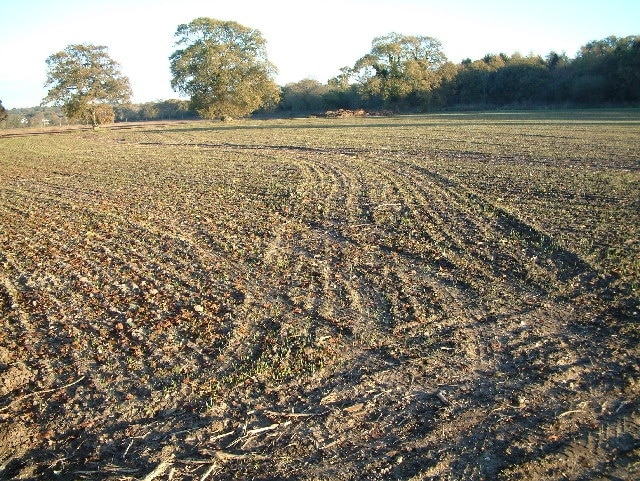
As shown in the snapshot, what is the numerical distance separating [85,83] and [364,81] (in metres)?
41.1

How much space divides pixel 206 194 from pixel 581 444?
1122 cm

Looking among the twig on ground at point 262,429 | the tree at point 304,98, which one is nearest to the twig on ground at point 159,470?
the twig on ground at point 262,429

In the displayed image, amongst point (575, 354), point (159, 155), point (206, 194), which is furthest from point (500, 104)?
point (575, 354)

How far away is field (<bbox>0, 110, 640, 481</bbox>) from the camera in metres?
3.63

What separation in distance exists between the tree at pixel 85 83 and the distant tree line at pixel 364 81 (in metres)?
0.10

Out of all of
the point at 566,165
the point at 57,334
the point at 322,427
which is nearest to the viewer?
the point at 322,427

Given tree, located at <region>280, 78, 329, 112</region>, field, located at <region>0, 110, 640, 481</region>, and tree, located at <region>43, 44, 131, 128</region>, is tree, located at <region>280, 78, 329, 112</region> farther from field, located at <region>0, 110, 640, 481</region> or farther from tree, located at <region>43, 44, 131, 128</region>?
field, located at <region>0, 110, 640, 481</region>

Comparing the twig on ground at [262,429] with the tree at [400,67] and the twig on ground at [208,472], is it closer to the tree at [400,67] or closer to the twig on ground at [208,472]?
the twig on ground at [208,472]

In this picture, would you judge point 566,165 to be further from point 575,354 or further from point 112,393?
point 112,393

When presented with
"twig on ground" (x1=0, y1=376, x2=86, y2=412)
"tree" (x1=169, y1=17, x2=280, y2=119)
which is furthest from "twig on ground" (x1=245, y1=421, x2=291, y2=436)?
"tree" (x1=169, y1=17, x2=280, y2=119)

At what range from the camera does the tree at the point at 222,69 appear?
53062mm

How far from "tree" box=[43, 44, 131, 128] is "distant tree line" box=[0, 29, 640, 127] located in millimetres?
103

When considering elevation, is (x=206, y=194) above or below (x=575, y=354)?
above

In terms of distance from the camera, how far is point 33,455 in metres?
3.71
